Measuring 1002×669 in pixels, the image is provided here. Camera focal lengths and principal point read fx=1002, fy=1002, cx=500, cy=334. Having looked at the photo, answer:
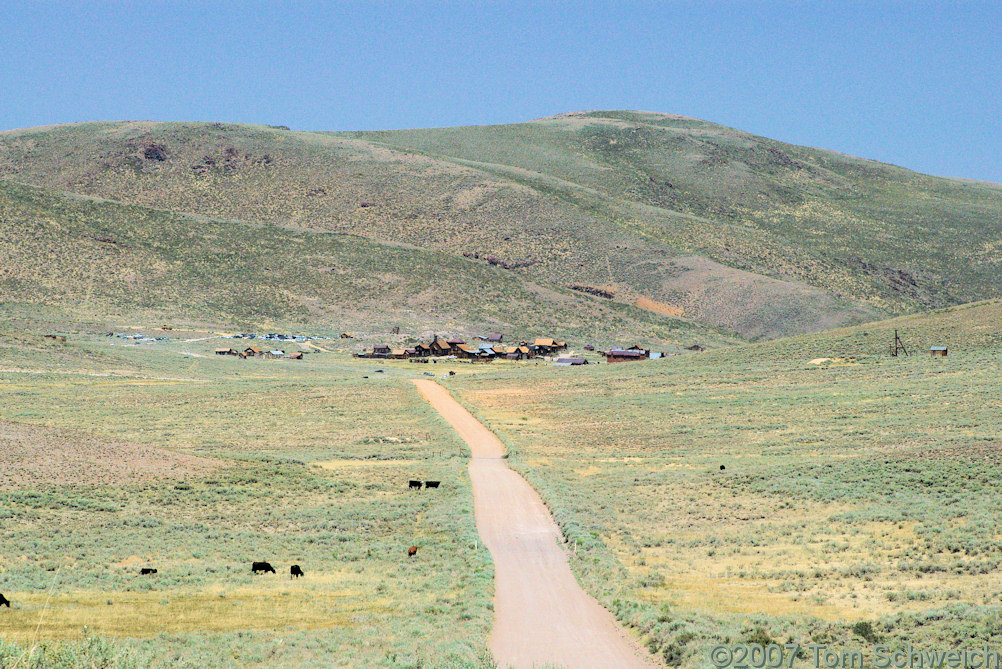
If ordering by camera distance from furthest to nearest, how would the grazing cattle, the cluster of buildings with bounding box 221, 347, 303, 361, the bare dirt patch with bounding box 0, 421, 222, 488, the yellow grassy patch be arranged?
the cluster of buildings with bounding box 221, 347, 303, 361 < the bare dirt patch with bounding box 0, 421, 222, 488 < the grazing cattle < the yellow grassy patch

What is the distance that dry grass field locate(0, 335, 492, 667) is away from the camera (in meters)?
15.0

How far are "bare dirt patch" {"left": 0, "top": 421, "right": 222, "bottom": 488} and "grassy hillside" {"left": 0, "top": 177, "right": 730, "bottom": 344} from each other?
74220 millimetres

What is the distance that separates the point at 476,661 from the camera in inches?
550

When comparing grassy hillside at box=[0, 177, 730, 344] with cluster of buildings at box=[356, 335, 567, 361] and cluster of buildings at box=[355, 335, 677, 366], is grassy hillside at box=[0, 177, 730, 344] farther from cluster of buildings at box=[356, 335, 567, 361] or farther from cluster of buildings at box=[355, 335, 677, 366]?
cluster of buildings at box=[355, 335, 677, 366]

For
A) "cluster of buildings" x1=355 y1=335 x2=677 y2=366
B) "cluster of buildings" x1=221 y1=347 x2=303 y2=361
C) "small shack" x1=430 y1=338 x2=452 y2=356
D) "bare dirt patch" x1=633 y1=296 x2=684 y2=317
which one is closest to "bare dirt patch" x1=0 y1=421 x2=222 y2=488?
"cluster of buildings" x1=221 y1=347 x2=303 y2=361

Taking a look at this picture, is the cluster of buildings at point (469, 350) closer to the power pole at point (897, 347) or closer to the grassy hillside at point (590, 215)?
the grassy hillside at point (590, 215)

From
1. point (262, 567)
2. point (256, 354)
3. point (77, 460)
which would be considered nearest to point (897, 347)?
point (256, 354)

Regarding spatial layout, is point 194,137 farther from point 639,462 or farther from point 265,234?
point 639,462

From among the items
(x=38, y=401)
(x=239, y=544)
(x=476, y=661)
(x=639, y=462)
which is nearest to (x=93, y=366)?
(x=38, y=401)

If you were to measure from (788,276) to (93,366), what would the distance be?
10304 cm

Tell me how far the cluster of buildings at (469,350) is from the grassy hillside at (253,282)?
8.20m

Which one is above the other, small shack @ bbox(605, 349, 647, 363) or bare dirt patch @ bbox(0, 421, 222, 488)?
small shack @ bbox(605, 349, 647, 363)

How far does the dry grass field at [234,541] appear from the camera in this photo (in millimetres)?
14984

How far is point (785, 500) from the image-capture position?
27688 mm
